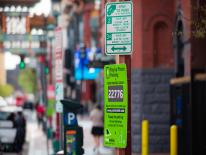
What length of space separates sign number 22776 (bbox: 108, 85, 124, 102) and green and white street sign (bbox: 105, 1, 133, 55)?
0.51m

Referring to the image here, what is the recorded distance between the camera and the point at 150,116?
25469 mm

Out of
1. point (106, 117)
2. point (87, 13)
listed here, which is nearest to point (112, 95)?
point (106, 117)

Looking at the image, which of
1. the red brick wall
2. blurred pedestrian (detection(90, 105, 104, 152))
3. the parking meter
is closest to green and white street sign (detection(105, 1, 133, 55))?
the parking meter

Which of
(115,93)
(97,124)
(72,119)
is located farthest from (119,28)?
(97,124)

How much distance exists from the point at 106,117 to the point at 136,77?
47.9 ft

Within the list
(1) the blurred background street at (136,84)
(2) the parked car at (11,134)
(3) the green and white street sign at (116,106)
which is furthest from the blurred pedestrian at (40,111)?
(3) the green and white street sign at (116,106)

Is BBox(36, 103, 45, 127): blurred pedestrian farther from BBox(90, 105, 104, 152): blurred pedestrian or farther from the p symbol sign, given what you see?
the p symbol sign

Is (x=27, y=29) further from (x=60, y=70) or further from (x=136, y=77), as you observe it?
(x=60, y=70)

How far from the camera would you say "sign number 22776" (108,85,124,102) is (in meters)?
10.9

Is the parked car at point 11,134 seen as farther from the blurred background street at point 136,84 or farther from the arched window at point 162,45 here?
the arched window at point 162,45

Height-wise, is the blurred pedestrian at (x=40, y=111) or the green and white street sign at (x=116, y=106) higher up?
the green and white street sign at (x=116, y=106)

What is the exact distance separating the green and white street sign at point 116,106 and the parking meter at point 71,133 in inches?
136

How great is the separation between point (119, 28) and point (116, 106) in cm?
113

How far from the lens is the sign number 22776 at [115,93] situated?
10.9m
